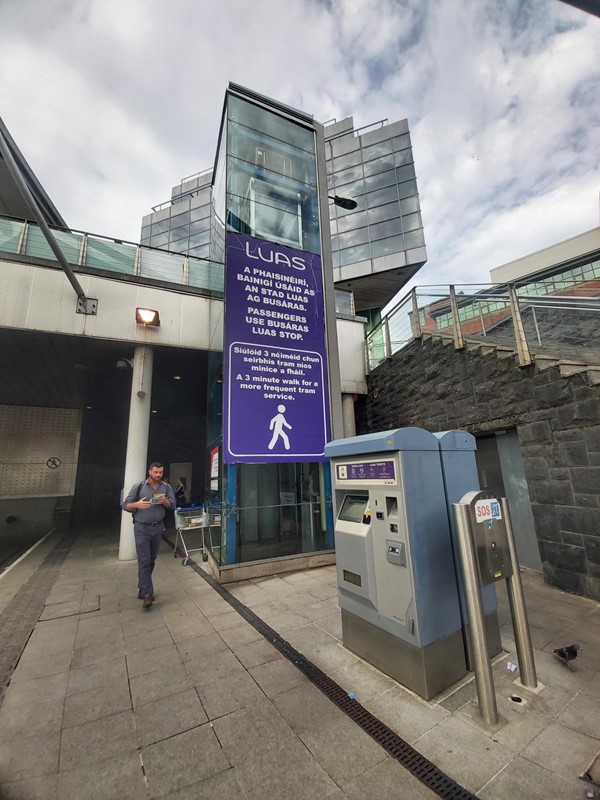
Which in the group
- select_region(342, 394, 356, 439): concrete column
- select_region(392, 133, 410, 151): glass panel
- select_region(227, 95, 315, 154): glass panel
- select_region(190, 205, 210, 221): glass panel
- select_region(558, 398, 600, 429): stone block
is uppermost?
select_region(190, 205, 210, 221): glass panel

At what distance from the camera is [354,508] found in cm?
333

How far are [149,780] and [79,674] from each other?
63.8 inches

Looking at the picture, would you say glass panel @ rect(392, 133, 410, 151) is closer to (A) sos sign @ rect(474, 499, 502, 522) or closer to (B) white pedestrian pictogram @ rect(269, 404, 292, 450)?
(B) white pedestrian pictogram @ rect(269, 404, 292, 450)

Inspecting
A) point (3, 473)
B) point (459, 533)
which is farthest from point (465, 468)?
point (3, 473)

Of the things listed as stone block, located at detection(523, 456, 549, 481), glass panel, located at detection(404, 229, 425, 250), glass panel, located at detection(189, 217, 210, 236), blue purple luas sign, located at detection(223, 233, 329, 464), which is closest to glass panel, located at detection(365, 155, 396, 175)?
glass panel, located at detection(404, 229, 425, 250)

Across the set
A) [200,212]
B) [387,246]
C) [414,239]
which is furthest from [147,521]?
[200,212]

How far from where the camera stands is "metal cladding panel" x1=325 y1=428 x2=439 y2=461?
2780 mm

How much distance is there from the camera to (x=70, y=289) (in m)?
7.50

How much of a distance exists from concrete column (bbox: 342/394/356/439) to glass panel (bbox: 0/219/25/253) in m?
8.33

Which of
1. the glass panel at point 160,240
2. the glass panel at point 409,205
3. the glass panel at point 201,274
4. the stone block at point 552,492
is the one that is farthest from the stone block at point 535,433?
the glass panel at point 160,240

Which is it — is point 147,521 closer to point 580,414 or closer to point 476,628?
point 476,628

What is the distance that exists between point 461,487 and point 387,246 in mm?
19339

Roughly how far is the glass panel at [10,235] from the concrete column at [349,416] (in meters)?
8.33

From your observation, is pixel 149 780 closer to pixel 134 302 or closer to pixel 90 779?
pixel 90 779
